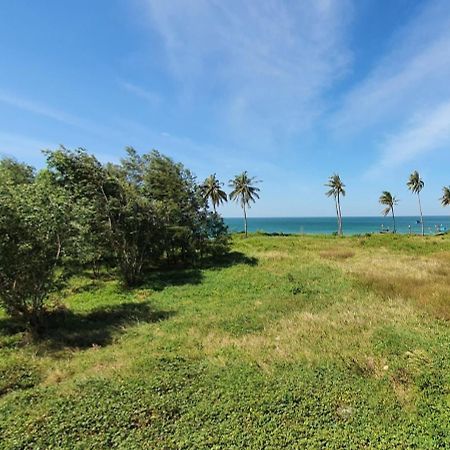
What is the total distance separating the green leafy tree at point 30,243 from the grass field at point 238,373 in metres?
1.21

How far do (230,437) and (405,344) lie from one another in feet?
18.0

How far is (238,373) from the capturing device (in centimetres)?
709

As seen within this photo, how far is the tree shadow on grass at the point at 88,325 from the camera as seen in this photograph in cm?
960

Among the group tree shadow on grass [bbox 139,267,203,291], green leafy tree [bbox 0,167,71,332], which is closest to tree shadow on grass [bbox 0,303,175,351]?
green leafy tree [bbox 0,167,71,332]

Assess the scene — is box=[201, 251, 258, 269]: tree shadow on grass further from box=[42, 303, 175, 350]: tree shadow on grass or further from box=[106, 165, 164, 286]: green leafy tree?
box=[42, 303, 175, 350]: tree shadow on grass

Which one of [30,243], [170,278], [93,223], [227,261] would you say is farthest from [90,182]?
[227,261]

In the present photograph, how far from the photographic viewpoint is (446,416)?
18.1ft

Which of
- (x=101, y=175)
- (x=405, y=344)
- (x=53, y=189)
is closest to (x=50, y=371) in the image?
(x=53, y=189)

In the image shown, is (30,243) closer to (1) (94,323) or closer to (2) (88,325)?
(2) (88,325)

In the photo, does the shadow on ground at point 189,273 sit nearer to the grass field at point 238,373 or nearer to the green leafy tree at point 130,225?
the green leafy tree at point 130,225

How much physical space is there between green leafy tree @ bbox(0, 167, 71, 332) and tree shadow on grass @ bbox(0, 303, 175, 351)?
0.56 metres

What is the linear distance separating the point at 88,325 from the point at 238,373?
6545 millimetres

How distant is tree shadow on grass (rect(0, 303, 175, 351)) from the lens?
960cm

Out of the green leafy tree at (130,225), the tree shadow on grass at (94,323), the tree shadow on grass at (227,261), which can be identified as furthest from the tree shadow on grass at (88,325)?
the tree shadow on grass at (227,261)
